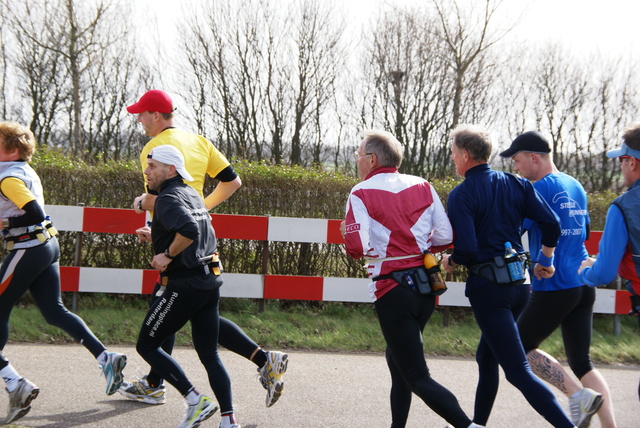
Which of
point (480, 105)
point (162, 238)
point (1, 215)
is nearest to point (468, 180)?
point (162, 238)

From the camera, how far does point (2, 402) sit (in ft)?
14.5

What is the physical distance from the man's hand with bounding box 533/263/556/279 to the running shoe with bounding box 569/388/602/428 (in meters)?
0.72

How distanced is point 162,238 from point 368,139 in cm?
138

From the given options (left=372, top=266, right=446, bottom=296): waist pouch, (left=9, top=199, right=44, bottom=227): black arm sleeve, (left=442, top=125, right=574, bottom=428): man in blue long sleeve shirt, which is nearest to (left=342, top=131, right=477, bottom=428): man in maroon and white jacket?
(left=372, top=266, right=446, bottom=296): waist pouch

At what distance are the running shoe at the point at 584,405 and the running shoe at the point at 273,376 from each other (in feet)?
6.28

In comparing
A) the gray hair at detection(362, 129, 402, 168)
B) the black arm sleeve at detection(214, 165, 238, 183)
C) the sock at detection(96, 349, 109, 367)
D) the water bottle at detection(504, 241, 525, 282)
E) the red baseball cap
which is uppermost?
the red baseball cap

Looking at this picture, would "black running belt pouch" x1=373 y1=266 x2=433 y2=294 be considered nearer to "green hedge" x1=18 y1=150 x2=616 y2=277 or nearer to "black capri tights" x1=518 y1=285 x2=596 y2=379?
"black capri tights" x1=518 y1=285 x2=596 y2=379

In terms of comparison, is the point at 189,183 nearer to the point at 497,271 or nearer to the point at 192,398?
the point at 192,398

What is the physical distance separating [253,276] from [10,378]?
3.42 meters

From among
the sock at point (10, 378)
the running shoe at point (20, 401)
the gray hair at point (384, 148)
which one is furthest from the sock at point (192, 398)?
the gray hair at point (384, 148)

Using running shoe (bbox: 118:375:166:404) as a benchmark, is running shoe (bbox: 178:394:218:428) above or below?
above

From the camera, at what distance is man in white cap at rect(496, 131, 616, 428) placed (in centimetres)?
398

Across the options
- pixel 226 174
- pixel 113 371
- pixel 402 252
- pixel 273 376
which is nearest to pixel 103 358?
pixel 113 371

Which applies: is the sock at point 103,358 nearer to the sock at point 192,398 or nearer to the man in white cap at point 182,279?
the man in white cap at point 182,279
